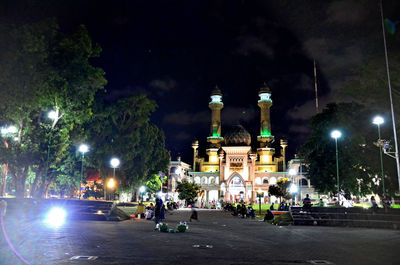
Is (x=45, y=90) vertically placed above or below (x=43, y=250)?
above

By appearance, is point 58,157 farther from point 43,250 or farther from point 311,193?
point 311,193

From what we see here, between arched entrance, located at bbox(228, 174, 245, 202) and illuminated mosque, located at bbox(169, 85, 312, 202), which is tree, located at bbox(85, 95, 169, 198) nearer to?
illuminated mosque, located at bbox(169, 85, 312, 202)

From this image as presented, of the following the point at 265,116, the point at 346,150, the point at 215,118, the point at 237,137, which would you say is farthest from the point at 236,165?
the point at 346,150

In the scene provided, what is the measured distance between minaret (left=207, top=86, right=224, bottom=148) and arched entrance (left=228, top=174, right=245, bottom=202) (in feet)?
58.2

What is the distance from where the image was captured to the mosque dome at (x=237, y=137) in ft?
317

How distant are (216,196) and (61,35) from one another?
73.7m

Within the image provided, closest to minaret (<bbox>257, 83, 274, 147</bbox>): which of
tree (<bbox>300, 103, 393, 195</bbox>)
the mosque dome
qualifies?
the mosque dome

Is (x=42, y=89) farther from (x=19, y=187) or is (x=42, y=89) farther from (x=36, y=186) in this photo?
(x=36, y=186)

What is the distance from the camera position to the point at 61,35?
29.4 metres

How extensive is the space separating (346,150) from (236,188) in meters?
59.1

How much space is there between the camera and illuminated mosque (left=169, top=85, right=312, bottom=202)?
90.6m

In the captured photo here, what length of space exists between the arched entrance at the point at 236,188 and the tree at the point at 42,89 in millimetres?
62967

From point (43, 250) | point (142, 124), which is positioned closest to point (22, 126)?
point (142, 124)

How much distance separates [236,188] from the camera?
299 feet
